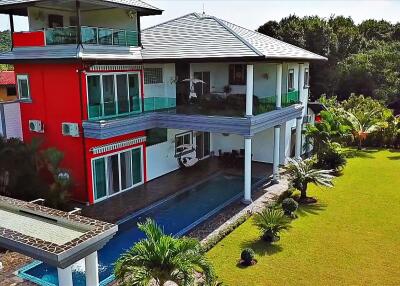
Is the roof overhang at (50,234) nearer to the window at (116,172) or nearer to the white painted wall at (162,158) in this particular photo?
the window at (116,172)

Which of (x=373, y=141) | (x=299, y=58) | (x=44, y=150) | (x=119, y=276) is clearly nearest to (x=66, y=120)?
(x=44, y=150)

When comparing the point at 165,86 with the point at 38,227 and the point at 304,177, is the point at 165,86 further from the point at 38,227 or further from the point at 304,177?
the point at 38,227

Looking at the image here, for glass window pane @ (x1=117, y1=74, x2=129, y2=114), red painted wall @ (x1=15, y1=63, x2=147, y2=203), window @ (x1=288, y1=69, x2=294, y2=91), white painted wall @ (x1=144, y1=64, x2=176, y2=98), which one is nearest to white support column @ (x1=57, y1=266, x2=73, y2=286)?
red painted wall @ (x1=15, y1=63, x2=147, y2=203)

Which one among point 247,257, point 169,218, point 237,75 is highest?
point 237,75

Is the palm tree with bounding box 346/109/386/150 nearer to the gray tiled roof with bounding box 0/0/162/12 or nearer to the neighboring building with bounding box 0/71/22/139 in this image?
the gray tiled roof with bounding box 0/0/162/12

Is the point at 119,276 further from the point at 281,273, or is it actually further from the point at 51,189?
the point at 51,189

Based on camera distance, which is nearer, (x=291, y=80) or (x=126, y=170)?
(x=126, y=170)

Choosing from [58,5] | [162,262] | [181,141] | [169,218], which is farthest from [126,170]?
[162,262]
